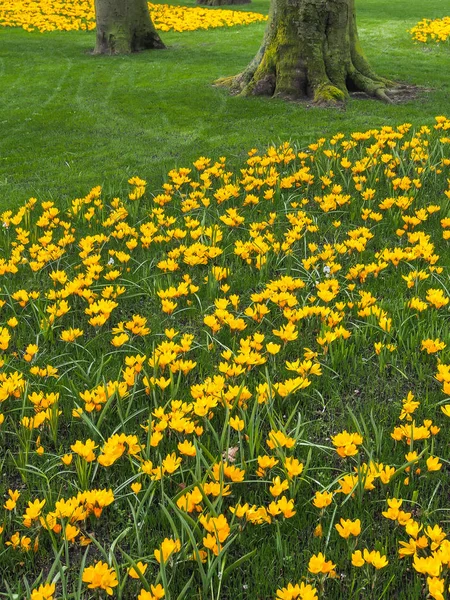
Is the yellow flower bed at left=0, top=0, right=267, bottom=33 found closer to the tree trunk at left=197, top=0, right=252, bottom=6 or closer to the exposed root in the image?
the tree trunk at left=197, top=0, right=252, bottom=6

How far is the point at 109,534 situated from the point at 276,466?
698 millimetres

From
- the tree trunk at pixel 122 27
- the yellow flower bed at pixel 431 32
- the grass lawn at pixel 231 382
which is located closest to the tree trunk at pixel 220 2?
the yellow flower bed at pixel 431 32

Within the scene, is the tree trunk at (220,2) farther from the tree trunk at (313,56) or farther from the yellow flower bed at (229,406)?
the yellow flower bed at (229,406)

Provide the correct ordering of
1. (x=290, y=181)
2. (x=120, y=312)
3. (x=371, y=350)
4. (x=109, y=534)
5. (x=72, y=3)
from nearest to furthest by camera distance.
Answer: (x=109, y=534), (x=371, y=350), (x=120, y=312), (x=290, y=181), (x=72, y=3)

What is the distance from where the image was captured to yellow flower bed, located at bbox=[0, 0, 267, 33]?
19188 millimetres

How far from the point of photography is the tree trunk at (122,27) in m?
13.8

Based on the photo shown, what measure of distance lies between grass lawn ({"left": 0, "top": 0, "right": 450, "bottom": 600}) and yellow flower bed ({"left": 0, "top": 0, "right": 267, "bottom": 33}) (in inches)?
563

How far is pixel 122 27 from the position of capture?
14297 mm

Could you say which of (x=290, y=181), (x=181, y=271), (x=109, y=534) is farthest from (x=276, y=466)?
(x=290, y=181)

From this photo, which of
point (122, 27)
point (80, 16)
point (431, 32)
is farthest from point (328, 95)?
point (80, 16)

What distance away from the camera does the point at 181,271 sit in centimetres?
418

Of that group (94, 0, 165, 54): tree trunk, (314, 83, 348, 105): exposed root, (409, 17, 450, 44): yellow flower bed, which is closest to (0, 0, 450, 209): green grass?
Result: (314, 83, 348, 105): exposed root

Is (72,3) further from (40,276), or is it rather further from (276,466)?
(276,466)

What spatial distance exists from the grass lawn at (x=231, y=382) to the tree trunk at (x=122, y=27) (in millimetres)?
8466
